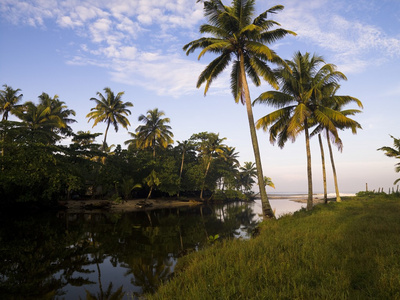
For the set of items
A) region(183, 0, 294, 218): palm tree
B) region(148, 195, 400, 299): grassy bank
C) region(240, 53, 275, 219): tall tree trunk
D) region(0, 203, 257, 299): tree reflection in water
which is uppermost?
region(183, 0, 294, 218): palm tree

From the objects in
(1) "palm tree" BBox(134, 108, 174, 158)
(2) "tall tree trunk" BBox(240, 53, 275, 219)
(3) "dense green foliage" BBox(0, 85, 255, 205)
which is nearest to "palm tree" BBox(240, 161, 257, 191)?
(3) "dense green foliage" BBox(0, 85, 255, 205)

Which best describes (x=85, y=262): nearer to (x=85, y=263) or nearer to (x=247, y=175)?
(x=85, y=263)

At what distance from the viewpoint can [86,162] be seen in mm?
28250

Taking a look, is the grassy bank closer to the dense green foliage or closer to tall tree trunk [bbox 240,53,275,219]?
tall tree trunk [bbox 240,53,275,219]

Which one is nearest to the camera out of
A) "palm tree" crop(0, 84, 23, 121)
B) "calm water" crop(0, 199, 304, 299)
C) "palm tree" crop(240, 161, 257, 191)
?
"calm water" crop(0, 199, 304, 299)

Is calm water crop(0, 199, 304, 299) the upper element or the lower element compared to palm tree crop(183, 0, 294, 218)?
lower

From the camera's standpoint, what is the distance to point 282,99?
695 inches

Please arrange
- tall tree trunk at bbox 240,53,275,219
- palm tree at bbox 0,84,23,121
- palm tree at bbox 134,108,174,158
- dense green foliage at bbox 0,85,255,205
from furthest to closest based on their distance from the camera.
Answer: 1. palm tree at bbox 134,108,174,158
2. palm tree at bbox 0,84,23,121
3. dense green foliage at bbox 0,85,255,205
4. tall tree trunk at bbox 240,53,275,219

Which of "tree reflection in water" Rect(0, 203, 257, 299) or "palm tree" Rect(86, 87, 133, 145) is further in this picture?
"palm tree" Rect(86, 87, 133, 145)

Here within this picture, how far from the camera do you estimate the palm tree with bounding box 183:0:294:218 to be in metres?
14.6

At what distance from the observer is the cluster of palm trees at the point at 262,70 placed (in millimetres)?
14773

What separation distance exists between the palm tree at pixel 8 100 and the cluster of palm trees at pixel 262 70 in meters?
29.5

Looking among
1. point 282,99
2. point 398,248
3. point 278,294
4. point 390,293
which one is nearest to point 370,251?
point 398,248

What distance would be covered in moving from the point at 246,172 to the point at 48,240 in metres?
59.3
